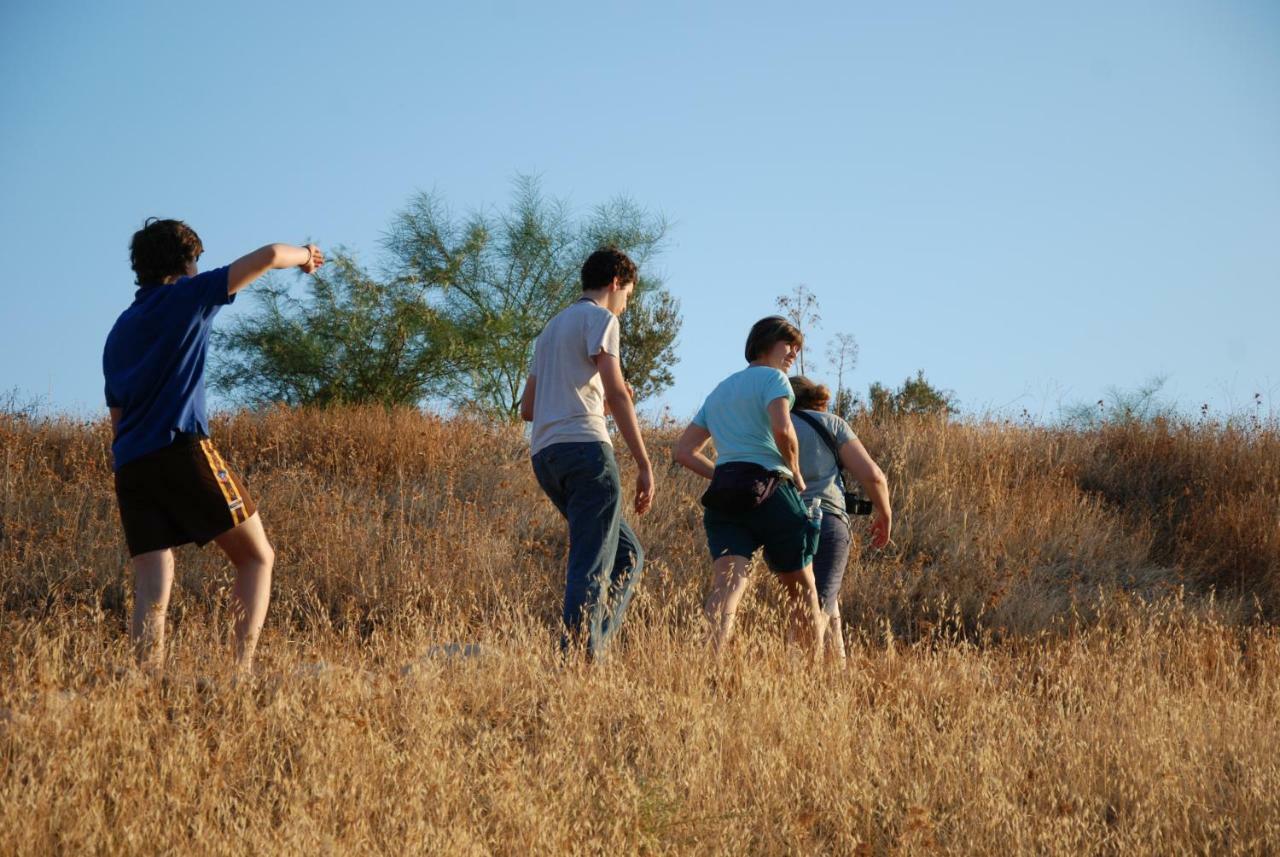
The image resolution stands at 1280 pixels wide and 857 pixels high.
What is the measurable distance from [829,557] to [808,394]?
86 centimetres

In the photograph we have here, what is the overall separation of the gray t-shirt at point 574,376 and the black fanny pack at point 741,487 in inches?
24.6

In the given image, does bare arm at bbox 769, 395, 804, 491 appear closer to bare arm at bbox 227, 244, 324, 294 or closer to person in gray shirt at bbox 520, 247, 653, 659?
person in gray shirt at bbox 520, 247, 653, 659

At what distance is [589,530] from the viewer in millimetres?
4926

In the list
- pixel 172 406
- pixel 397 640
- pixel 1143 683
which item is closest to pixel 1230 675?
pixel 1143 683

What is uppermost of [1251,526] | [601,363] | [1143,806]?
[601,363]

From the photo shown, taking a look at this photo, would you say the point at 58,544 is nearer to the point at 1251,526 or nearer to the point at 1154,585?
the point at 1154,585

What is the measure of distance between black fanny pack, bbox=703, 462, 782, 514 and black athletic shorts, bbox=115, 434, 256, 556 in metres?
2.10

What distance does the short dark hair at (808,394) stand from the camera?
5.87 meters

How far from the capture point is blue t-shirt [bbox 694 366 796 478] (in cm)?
523

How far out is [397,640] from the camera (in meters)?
5.69

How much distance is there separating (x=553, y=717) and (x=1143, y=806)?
2338 millimetres

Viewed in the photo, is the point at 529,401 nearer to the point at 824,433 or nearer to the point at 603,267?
the point at 603,267

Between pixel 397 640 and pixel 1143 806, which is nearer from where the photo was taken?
pixel 1143 806

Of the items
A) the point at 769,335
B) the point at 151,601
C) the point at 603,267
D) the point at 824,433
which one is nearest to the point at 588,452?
the point at 603,267
